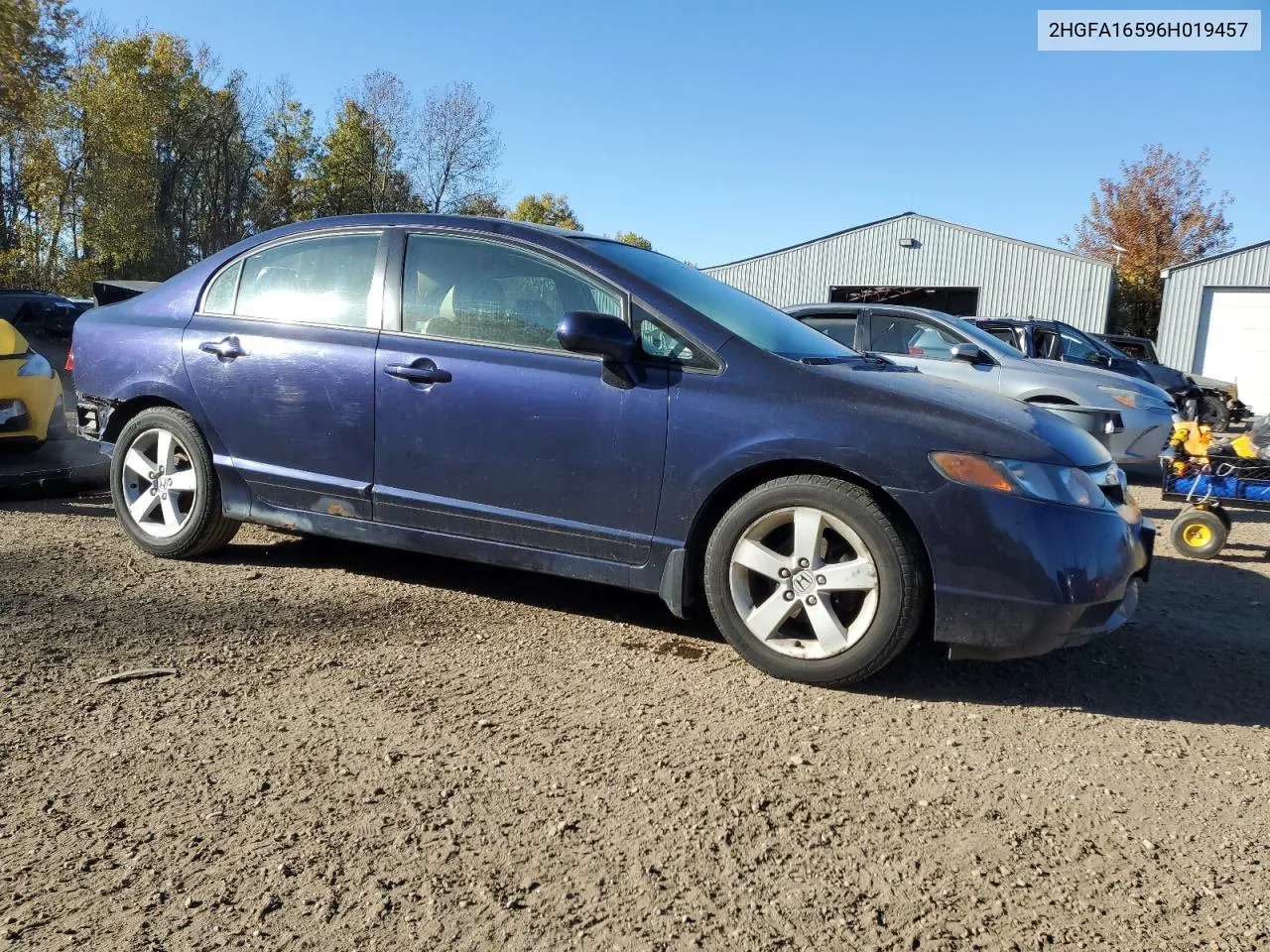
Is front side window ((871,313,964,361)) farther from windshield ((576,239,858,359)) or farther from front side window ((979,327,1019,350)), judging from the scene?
windshield ((576,239,858,359))

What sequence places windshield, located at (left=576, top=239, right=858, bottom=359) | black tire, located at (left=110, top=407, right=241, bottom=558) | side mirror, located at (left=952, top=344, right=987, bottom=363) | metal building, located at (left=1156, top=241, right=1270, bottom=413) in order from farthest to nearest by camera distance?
metal building, located at (left=1156, top=241, right=1270, bottom=413), side mirror, located at (left=952, top=344, right=987, bottom=363), black tire, located at (left=110, top=407, right=241, bottom=558), windshield, located at (left=576, top=239, right=858, bottom=359)

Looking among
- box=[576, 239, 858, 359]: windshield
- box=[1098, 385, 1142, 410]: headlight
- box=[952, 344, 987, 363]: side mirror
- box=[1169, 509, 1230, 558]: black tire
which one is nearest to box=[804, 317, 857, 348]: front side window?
box=[952, 344, 987, 363]: side mirror

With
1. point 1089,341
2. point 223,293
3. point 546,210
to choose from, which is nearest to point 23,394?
A: point 223,293

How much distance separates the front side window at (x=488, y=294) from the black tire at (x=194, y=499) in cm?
125

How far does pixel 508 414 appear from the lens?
378cm

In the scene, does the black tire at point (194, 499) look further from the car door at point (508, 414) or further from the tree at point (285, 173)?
the tree at point (285, 173)

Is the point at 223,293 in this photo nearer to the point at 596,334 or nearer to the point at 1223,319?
the point at 596,334

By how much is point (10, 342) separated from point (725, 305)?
5.17 metres

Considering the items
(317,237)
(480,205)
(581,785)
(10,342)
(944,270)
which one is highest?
(480,205)

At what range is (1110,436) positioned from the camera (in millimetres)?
8633

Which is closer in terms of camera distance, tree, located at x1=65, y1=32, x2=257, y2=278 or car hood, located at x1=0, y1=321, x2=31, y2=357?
car hood, located at x1=0, y1=321, x2=31, y2=357

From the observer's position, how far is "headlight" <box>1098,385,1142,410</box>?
8828 mm

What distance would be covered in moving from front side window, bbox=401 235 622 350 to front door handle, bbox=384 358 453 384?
6.3 inches

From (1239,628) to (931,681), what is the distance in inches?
72.6
